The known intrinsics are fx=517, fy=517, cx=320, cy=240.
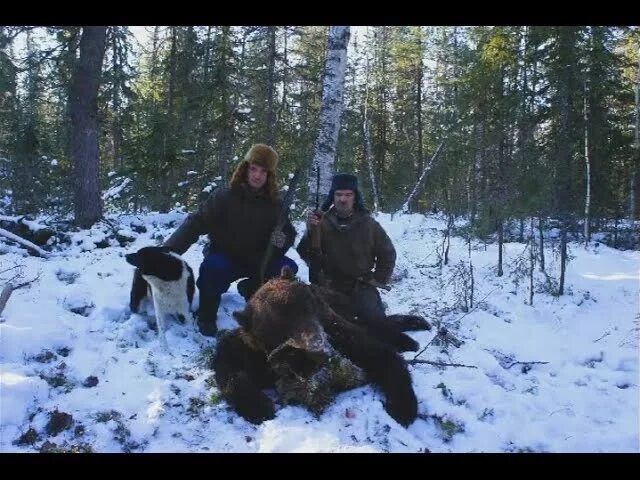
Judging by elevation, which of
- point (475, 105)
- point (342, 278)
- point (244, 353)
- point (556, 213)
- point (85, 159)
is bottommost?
point (244, 353)

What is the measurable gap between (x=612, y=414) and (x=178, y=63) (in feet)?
54.3

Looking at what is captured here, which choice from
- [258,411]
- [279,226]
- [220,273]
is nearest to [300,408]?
[258,411]

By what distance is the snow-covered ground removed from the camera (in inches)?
132

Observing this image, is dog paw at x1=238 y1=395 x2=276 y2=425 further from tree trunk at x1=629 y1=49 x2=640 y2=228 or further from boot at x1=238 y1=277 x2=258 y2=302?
tree trunk at x1=629 y1=49 x2=640 y2=228

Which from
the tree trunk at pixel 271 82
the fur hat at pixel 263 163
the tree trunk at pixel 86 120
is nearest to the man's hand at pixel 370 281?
the fur hat at pixel 263 163

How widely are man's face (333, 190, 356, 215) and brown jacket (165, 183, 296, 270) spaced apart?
0.63 meters

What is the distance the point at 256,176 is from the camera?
5.74 m

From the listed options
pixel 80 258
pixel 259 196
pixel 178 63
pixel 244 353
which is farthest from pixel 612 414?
pixel 178 63

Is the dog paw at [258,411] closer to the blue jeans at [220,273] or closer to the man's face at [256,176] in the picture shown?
the blue jeans at [220,273]

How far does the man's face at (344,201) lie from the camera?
575 cm

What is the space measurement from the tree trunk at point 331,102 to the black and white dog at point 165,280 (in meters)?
3.48

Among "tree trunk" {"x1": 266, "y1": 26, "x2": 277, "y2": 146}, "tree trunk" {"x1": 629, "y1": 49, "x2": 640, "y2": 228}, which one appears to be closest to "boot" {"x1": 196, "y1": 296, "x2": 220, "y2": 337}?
"tree trunk" {"x1": 266, "y1": 26, "x2": 277, "y2": 146}
